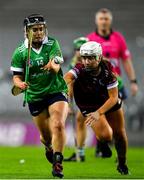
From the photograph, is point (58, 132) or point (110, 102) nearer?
point (58, 132)

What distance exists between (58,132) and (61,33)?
9436 mm

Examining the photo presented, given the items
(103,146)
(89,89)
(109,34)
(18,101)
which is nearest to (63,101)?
(89,89)

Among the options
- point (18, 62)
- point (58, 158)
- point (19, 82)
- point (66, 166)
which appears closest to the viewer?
point (58, 158)

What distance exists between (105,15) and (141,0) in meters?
4.41

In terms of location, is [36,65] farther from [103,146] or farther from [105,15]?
[105,15]

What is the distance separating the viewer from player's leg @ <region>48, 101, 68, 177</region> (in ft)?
40.3

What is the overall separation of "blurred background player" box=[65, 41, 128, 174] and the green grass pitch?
1.89 ft

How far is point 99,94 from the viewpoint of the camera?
43.2 feet

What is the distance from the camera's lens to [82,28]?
2177 centimetres

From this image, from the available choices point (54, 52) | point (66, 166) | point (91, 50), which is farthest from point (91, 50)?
point (66, 166)

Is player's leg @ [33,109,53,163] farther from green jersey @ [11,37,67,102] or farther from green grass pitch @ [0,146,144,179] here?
green jersey @ [11,37,67,102]

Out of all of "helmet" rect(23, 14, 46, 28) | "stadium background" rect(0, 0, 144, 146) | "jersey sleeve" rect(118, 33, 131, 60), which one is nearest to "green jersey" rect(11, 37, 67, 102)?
"helmet" rect(23, 14, 46, 28)

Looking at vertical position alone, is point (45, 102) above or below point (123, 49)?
above

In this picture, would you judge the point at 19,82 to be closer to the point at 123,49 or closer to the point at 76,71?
the point at 76,71
